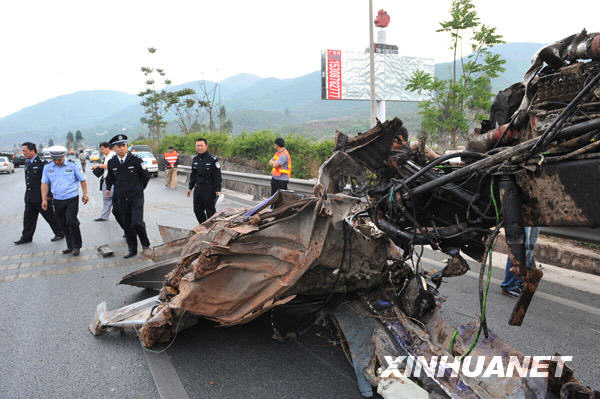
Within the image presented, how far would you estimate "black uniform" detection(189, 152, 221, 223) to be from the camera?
7.03m

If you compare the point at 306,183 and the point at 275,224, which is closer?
the point at 275,224

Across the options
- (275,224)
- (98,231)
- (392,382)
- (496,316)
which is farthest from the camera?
(98,231)

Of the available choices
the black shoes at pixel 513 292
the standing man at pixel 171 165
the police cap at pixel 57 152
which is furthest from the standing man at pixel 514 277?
the standing man at pixel 171 165

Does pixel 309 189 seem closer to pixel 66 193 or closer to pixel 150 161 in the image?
pixel 66 193

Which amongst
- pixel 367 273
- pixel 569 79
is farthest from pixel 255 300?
pixel 569 79

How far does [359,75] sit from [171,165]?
12.5m

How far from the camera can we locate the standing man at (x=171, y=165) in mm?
16828

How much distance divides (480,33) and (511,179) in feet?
36.1

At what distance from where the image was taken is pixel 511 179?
202 cm

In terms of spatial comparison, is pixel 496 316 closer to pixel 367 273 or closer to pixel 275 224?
pixel 367 273

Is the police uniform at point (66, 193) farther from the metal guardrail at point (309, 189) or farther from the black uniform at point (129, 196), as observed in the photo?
the metal guardrail at point (309, 189)

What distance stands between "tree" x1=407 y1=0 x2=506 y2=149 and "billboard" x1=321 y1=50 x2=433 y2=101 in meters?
10.6

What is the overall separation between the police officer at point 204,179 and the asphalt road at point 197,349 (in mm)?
2269

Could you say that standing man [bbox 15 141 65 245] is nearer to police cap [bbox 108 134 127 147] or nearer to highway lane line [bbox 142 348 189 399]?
police cap [bbox 108 134 127 147]
